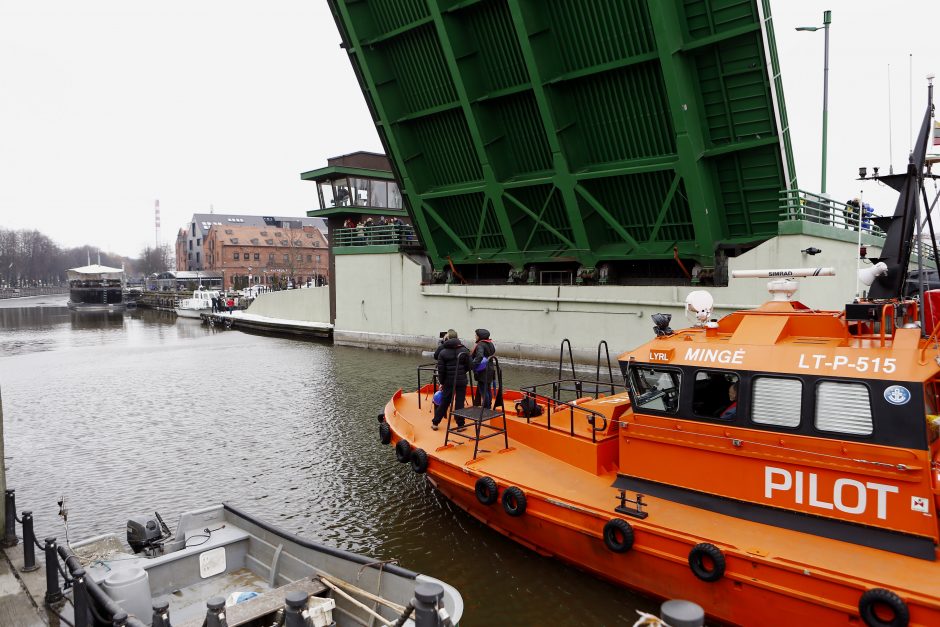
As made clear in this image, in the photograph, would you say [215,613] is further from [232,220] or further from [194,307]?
[232,220]

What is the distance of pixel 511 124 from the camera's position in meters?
18.5

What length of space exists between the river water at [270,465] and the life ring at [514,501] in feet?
2.29

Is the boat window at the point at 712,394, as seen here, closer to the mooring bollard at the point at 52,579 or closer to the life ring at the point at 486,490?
the life ring at the point at 486,490

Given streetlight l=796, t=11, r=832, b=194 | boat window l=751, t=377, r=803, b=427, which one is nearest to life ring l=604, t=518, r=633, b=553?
boat window l=751, t=377, r=803, b=427

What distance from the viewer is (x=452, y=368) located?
869cm

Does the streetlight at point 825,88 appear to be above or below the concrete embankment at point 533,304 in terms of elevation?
above

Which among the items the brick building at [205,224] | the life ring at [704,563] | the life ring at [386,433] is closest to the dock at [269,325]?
the life ring at [386,433]

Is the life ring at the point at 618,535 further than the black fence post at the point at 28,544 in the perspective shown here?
No

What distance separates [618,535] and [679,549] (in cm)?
57

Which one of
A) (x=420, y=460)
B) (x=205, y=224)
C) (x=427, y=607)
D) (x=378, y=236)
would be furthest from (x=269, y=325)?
(x=205, y=224)

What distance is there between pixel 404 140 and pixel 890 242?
54.6 feet

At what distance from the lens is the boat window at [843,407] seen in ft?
16.8

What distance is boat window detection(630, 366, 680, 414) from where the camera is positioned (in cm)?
617

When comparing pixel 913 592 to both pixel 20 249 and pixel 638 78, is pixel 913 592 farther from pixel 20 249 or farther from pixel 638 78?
pixel 20 249
